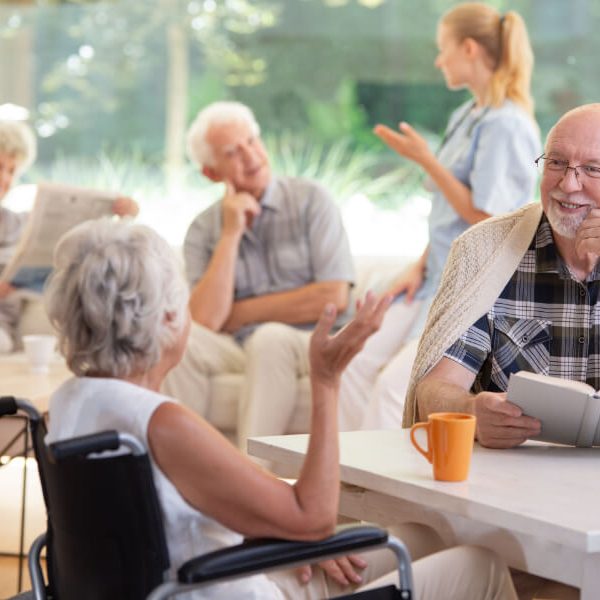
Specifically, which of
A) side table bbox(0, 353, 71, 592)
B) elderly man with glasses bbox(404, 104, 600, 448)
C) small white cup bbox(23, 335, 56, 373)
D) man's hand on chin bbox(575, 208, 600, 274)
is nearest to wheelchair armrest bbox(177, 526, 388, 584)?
elderly man with glasses bbox(404, 104, 600, 448)

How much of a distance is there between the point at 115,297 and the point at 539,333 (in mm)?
1033

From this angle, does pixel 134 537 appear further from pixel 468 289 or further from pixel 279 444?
pixel 468 289

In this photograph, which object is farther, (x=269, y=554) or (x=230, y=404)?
(x=230, y=404)

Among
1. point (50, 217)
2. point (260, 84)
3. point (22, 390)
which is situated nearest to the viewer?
point (22, 390)

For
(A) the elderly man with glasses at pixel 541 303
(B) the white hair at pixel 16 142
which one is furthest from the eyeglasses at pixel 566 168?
(B) the white hair at pixel 16 142

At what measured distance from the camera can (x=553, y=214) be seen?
235 cm

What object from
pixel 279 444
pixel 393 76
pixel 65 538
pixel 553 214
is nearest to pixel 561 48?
pixel 393 76

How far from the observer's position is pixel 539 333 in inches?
92.7

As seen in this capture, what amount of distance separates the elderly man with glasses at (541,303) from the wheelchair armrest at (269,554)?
726 mm

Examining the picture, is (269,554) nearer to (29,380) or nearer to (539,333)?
(539,333)

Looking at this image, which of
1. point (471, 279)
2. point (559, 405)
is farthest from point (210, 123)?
point (559, 405)

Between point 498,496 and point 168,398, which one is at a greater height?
point 168,398

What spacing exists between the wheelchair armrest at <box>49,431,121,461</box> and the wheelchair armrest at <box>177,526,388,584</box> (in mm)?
172

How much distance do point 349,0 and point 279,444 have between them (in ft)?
13.5
